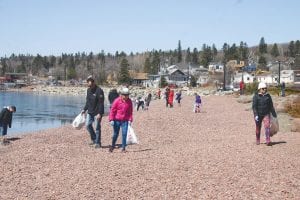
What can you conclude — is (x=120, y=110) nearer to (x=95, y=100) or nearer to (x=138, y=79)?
(x=95, y=100)

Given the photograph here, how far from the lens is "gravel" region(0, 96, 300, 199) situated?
7.92 m

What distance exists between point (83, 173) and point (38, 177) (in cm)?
87

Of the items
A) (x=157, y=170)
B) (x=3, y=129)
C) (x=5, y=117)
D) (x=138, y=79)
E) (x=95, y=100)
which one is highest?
(x=95, y=100)

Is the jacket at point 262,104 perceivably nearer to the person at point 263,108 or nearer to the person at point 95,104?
the person at point 263,108

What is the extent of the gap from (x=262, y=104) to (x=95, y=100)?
4.64 meters

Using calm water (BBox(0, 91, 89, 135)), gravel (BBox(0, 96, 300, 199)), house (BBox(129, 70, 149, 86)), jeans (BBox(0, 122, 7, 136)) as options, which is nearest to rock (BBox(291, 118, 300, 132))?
gravel (BBox(0, 96, 300, 199))

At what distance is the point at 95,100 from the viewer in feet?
42.9

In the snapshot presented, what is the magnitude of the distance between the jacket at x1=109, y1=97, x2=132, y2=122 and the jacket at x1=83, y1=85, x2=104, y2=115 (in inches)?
30.2

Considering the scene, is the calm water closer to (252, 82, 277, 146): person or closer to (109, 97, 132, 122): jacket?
(109, 97, 132, 122): jacket

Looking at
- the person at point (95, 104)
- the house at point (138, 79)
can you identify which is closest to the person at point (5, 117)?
the person at point (95, 104)

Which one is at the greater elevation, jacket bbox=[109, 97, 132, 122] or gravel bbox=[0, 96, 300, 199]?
jacket bbox=[109, 97, 132, 122]

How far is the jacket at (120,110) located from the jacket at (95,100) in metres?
0.77

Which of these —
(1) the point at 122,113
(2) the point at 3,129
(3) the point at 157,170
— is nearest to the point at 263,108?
(1) the point at 122,113

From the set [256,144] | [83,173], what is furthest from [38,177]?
[256,144]
